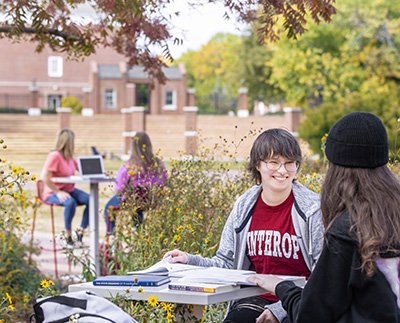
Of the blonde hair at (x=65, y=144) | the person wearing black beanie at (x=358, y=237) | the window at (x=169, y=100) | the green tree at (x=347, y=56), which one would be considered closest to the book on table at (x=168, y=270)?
the person wearing black beanie at (x=358, y=237)

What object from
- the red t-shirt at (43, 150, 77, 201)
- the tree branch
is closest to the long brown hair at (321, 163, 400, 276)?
the tree branch

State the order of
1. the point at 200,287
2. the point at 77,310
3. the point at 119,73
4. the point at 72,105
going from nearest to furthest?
the point at 77,310 → the point at 200,287 → the point at 72,105 → the point at 119,73

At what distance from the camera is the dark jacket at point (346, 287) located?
79.0 inches

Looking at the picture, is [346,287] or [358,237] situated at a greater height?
[358,237]

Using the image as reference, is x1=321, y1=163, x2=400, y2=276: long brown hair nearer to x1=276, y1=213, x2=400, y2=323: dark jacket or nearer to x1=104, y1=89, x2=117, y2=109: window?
x1=276, y1=213, x2=400, y2=323: dark jacket

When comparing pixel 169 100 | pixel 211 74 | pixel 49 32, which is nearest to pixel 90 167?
pixel 49 32

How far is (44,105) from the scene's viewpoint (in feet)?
182

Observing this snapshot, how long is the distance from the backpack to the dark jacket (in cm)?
72

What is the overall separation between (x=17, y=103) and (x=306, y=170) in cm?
5137

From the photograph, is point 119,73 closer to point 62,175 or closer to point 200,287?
point 62,175

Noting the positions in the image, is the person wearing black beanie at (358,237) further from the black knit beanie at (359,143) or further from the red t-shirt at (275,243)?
the red t-shirt at (275,243)

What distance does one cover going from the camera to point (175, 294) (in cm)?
248

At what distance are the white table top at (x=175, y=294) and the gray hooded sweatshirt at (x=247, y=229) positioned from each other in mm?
441

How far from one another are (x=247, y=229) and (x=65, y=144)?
18.0 feet
